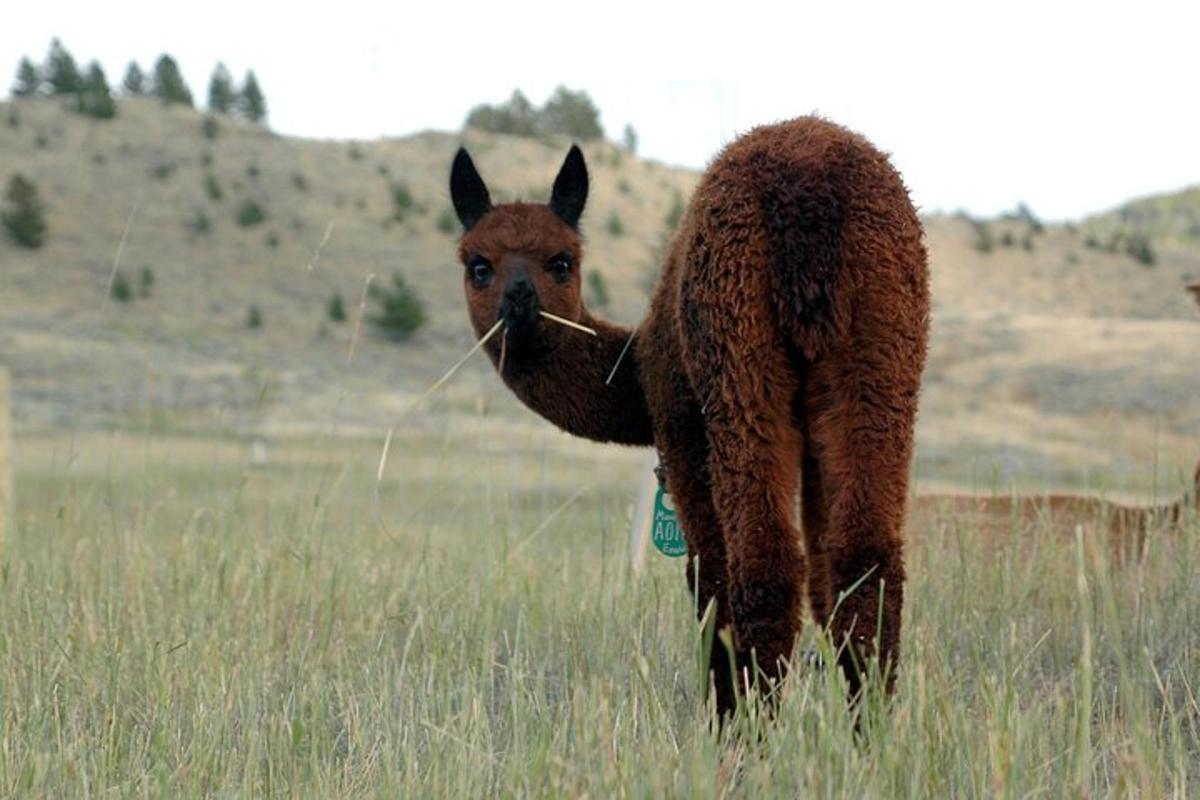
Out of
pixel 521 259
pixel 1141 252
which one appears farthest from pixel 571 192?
pixel 1141 252

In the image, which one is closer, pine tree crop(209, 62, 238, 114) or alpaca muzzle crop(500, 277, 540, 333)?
alpaca muzzle crop(500, 277, 540, 333)

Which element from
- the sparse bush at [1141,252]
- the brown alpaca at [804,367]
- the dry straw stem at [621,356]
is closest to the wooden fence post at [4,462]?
the dry straw stem at [621,356]

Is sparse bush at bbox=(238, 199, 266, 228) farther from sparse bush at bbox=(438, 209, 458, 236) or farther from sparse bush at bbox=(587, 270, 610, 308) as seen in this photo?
sparse bush at bbox=(587, 270, 610, 308)

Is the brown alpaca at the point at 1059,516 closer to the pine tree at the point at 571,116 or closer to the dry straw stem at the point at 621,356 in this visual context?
the dry straw stem at the point at 621,356

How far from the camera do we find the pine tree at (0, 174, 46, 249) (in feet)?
96.7

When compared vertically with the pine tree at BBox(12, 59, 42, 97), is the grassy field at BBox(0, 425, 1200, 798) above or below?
below

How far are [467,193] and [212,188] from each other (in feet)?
99.1

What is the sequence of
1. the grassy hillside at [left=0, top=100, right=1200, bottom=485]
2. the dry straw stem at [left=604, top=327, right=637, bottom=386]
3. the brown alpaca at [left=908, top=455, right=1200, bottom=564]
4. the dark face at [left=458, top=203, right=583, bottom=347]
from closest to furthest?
the dry straw stem at [left=604, top=327, right=637, bottom=386] < the dark face at [left=458, top=203, right=583, bottom=347] < the brown alpaca at [left=908, top=455, right=1200, bottom=564] < the grassy hillside at [left=0, top=100, right=1200, bottom=485]

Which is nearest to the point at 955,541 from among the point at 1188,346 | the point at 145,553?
the point at 145,553

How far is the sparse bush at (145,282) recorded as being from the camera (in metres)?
27.6

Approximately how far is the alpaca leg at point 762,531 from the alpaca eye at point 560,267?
52.0 inches

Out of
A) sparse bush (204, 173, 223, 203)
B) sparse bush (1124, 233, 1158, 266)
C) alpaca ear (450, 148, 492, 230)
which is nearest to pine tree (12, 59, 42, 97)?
sparse bush (204, 173, 223, 203)

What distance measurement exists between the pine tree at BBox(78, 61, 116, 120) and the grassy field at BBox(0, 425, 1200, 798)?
33.8 meters

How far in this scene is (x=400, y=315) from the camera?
26672 mm
